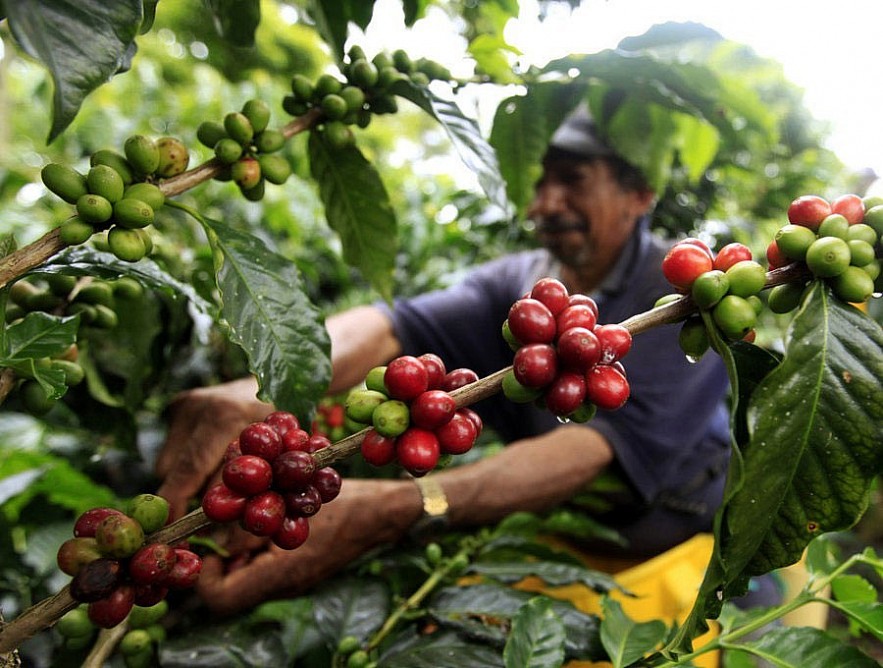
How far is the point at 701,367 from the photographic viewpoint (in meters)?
1.79

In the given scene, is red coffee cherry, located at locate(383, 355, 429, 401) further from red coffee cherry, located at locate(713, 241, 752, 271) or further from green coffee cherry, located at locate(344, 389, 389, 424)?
red coffee cherry, located at locate(713, 241, 752, 271)

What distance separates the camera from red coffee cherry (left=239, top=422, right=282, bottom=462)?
20.1 inches

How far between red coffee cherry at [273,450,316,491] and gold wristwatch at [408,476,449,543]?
0.73m

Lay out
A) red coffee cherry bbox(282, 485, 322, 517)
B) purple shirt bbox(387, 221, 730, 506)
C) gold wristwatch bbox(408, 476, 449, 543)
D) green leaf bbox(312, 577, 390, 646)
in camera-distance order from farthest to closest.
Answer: purple shirt bbox(387, 221, 730, 506) < gold wristwatch bbox(408, 476, 449, 543) < green leaf bbox(312, 577, 390, 646) < red coffee cherry bbox(282, 485, 322, 517)

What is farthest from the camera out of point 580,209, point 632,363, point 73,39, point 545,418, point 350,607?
point 580,209

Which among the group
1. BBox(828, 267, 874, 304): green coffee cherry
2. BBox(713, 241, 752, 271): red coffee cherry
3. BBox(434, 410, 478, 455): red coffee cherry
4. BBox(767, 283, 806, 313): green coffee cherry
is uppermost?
BBox(828, 267, 874, 304): green coffee cherry

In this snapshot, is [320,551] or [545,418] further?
[545,418]

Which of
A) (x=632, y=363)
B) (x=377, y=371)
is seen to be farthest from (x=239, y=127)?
(x=632, y=363)

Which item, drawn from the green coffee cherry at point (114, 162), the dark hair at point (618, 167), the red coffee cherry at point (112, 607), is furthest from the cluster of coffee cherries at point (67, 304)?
the dark hair at point (618, 167)

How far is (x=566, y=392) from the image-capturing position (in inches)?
18.6

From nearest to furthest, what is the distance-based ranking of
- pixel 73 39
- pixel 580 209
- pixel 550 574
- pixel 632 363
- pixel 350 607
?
pixel 73 39, pixel 350 607, pixel 550 574, pixel 632 363, pixel 580 209

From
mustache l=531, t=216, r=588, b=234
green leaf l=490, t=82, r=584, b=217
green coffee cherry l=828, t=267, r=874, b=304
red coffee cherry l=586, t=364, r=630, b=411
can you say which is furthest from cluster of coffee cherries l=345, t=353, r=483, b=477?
mustache l=531, t=216, r=588, b=234

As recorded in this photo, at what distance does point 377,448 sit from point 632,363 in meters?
1.41

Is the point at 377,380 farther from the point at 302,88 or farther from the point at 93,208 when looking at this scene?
the point at 302,88
